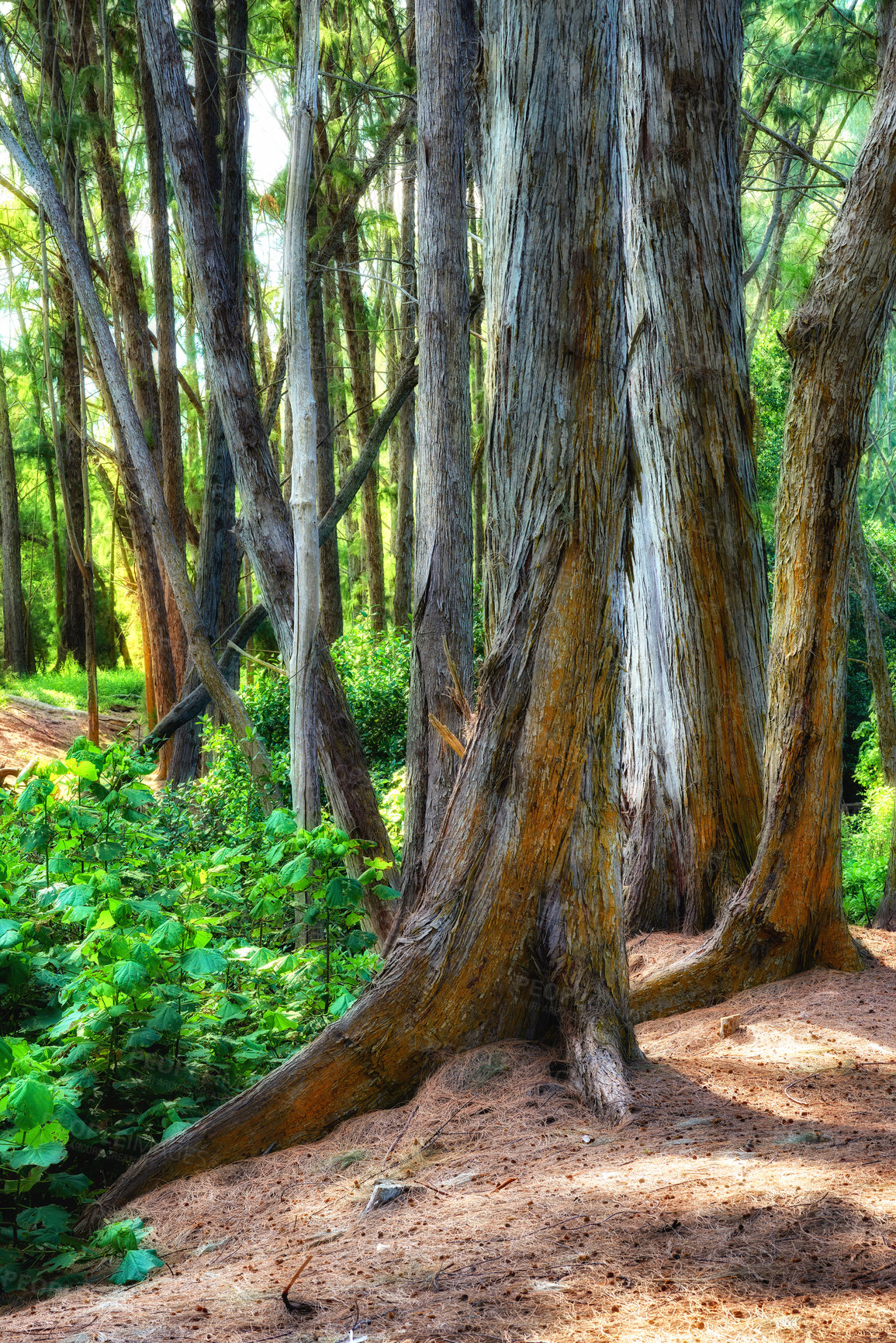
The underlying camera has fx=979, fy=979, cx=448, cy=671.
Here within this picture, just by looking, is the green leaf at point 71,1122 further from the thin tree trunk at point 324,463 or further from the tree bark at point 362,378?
the tree bark at point 362,378

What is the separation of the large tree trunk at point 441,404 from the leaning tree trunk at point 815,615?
2.21m

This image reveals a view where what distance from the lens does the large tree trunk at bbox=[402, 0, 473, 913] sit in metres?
6.23

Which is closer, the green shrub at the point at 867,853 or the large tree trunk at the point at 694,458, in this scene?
the large tree trunk at the point at 694,458

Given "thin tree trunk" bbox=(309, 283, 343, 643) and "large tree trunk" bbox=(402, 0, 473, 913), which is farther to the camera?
"thin tree trunk" bbox=(309, 283, 343, 643)

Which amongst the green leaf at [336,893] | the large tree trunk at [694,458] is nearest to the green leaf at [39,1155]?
the green leaf at [336,893]

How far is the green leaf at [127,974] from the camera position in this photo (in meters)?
2.95

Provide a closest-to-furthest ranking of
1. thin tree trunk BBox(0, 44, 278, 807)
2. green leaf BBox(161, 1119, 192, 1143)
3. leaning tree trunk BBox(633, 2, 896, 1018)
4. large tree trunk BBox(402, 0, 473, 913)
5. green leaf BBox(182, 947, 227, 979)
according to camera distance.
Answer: green leaf BBox(182, 947, 227, 979) < green leaf BBox(161, 1119, 192, 1143) < leaning tree trunk BBox(633, 2, 896, 1018) < large tree trunk BBox(402, 0, 473, 913) < thin tree trunk BBox(0, 44, 278, 807)

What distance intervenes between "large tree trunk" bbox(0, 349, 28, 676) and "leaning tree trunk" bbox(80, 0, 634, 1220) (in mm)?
21406

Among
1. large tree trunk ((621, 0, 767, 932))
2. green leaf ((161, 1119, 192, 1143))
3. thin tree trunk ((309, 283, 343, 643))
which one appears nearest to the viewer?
green leaf ((161, 1119, 192, 1143))

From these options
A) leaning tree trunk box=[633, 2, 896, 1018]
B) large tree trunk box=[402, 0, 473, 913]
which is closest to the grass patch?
large tree trunk box=[402, 0, 473, 913]

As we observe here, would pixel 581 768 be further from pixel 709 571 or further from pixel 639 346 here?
pixel 639 346

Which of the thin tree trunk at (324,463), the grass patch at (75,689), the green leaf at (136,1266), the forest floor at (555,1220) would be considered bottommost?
the green leaf at (136,1266)

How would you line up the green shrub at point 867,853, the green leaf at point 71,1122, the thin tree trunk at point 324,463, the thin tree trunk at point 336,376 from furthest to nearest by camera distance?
the thin tree trunk at point 336,376, the thin tree trunk at point 324,463, the green shrub at point 867,853, the green leaf at point 71,1122

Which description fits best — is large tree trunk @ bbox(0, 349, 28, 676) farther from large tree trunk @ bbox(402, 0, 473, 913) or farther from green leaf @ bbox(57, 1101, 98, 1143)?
green leaf @ bbox(57, 1101, 98, 1143)
